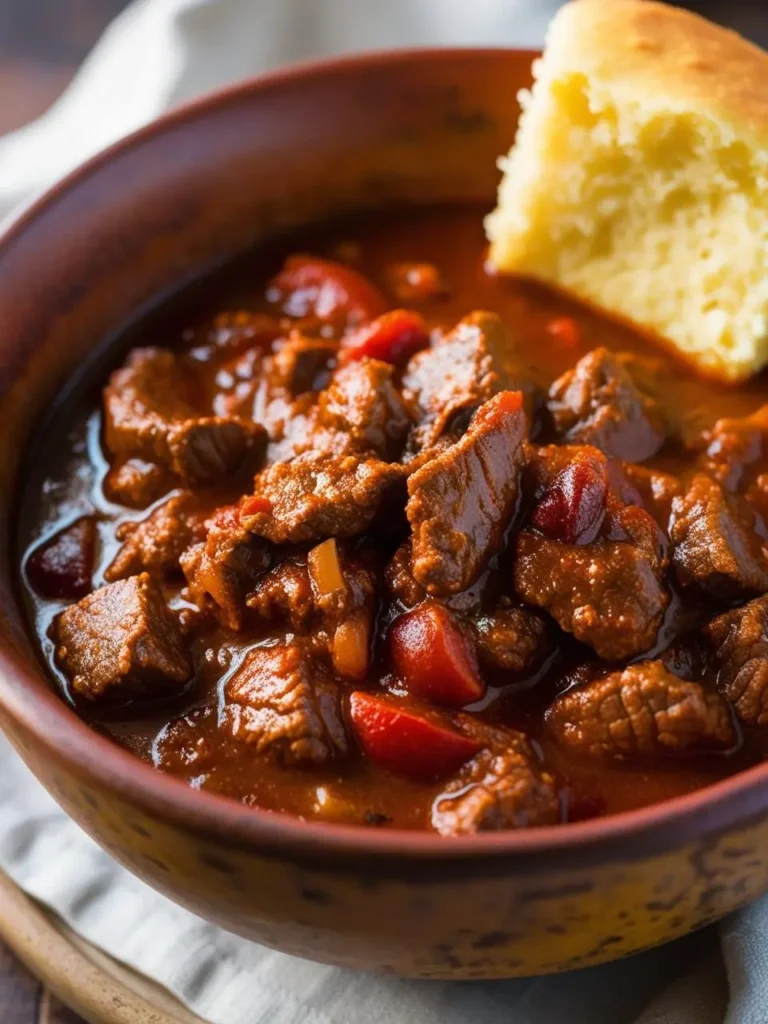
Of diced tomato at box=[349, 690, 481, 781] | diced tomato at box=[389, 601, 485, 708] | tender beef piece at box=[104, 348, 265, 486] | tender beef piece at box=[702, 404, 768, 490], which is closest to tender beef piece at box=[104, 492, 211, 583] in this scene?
tender beef piece at box=[104, 348, 265, 486]

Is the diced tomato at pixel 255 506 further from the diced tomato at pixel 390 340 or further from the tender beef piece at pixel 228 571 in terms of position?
the diced tomato at pixel 390 340

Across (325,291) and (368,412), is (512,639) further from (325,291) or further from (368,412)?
(325,291)

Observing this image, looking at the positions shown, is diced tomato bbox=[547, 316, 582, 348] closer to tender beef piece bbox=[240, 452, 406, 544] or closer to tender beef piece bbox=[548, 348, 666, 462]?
tender beef piece bbox=[548, 348, 666, 462]

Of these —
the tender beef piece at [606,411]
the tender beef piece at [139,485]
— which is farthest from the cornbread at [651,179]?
the tender beef piece at [139,485]

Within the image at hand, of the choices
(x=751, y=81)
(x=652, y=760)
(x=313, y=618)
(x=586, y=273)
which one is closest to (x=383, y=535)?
(x=313, y=618)

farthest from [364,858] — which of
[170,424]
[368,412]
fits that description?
[170,424]

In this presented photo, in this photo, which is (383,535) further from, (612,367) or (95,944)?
(95,944)
